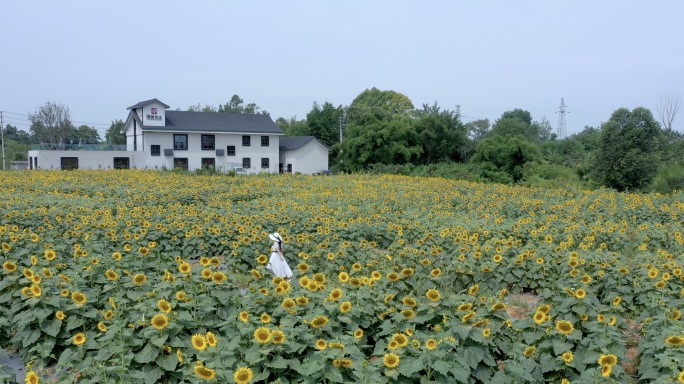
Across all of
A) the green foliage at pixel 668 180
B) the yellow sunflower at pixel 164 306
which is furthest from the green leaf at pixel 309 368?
the green foliage at pixel 668 180

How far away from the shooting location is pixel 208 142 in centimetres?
3862

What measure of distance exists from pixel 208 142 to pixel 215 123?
1.71m

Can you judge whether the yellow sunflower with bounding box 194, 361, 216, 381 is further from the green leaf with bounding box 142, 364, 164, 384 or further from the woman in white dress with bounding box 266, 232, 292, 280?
the woman in white dress with bounding box 266, 232, 292, 280

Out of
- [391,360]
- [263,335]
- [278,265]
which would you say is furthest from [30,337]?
[391,360]

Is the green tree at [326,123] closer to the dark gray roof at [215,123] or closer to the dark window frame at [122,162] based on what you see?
the dark gray roof at [215,123]

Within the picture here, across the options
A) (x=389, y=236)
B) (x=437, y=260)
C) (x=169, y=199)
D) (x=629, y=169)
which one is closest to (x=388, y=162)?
(x=629, y=169)

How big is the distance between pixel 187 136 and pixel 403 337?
36.7 metres

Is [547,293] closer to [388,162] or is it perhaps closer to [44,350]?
[44,350]

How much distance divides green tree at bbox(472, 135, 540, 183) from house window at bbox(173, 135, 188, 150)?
828 inches

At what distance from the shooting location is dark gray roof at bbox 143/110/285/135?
37469mm

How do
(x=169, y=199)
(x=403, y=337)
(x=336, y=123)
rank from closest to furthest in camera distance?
(x=403, y=337), (x=169, y=199), (x=336, y=123)

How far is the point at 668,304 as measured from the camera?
4.43 m

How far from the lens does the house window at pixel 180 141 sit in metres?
37.5

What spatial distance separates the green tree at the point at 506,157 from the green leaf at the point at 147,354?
2542 centimetres
